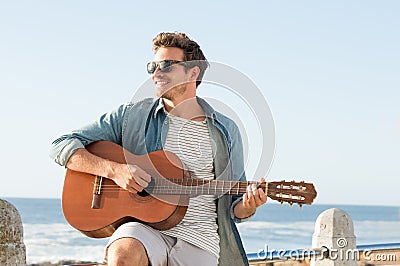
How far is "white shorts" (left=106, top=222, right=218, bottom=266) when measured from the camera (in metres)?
3.26

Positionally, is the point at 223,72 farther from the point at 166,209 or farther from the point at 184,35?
the point at 166,209

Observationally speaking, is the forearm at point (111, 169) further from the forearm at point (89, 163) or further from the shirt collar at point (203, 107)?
the shirt collar at point (203, 107)

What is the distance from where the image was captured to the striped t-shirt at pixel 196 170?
3.54 metres

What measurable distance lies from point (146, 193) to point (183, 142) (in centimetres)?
36

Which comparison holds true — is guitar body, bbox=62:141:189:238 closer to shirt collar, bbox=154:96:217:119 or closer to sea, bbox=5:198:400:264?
shirt collar, bbox=154:96:217:119

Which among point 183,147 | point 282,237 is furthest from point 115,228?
point 282,237

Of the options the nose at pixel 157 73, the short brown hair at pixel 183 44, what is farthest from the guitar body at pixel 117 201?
the short brown hair at pixel 183 44

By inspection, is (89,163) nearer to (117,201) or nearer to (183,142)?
(117,201)

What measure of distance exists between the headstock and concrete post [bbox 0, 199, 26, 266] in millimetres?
1202

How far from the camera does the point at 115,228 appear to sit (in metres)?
3.58

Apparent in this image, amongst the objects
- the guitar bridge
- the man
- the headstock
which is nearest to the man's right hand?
the man

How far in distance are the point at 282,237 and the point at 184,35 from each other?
28916 mm

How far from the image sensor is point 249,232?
3153cm

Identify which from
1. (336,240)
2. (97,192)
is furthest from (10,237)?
(336,240)
